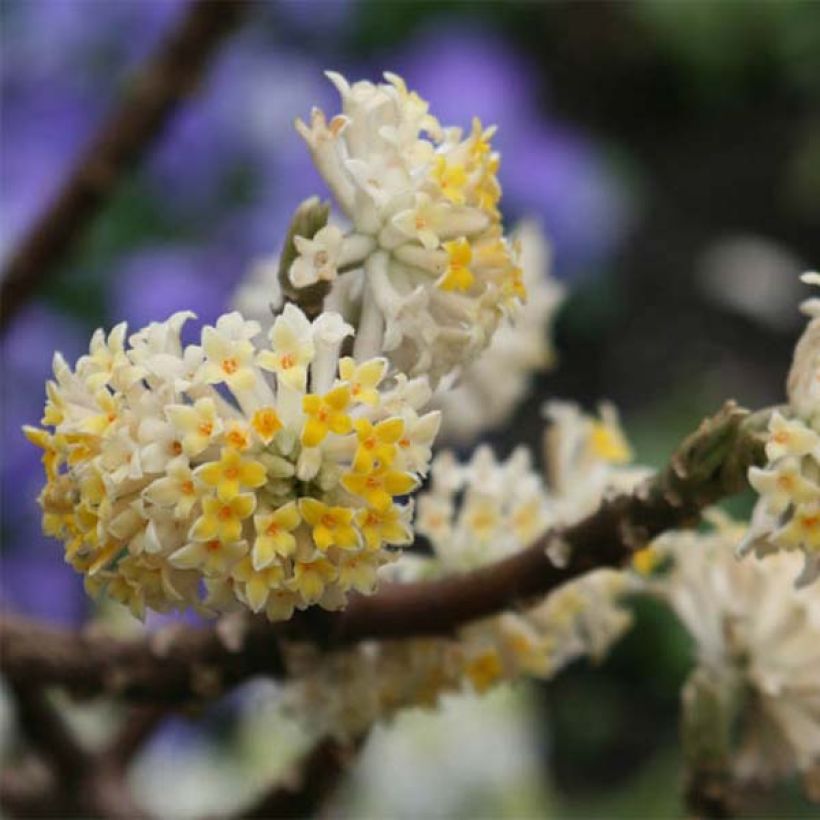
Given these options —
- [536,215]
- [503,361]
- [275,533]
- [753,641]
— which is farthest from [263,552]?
[536,215]

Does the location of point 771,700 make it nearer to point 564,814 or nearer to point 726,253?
point 564,814

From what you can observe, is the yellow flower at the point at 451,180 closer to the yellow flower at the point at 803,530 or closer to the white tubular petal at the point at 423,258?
the white tubular petal at the point at 423,258

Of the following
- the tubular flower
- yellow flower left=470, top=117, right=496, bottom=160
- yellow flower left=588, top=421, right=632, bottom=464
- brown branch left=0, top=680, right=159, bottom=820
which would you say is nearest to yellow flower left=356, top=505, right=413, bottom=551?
the tubular flower

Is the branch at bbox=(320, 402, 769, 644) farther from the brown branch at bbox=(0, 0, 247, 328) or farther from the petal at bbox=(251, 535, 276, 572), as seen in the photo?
the brown branch at bbox=(0, 0, 247, 328)

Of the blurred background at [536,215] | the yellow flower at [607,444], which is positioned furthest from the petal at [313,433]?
the blurred background at [536,215]

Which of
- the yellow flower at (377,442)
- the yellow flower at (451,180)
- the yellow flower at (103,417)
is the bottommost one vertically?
the yellow flower at (377,442)

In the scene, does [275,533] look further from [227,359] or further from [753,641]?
[753,641]

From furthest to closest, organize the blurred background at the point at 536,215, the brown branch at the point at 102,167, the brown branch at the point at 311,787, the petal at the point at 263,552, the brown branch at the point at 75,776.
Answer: the blurred background at the point at 536,215, the brown branch at the point at 102,167, the brown branch at the point at 75,776, the brown branch at the point at 311,787, the petal at the point at 263,552
